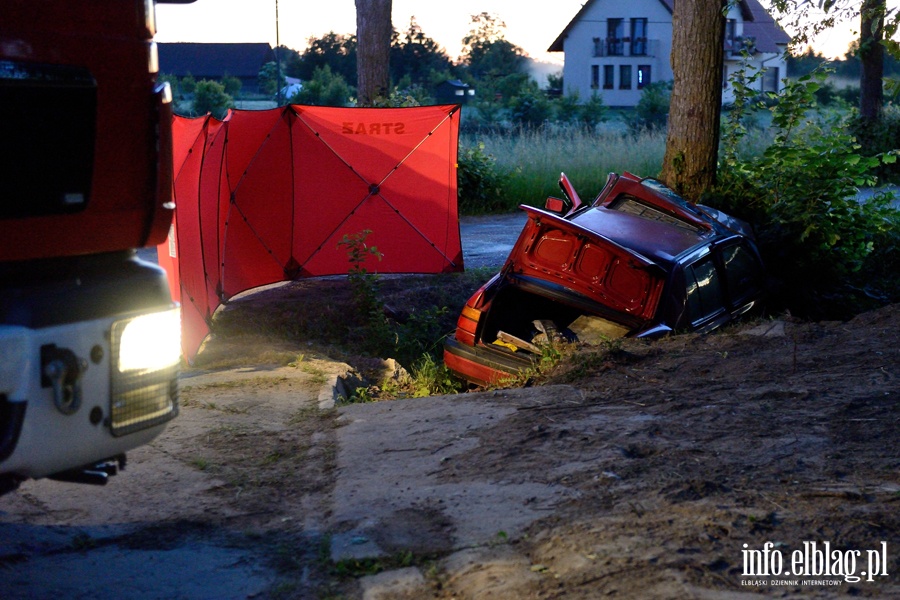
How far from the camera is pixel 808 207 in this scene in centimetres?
1030

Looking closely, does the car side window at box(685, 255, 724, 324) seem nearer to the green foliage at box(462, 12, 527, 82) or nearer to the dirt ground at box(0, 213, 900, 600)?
the dirt ground at box(0, 213, 900, 600)

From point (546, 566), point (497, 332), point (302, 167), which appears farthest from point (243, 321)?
point (546, 566)

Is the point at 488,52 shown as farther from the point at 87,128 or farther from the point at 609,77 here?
the point at 87,128

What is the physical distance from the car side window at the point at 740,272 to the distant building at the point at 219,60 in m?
75.0

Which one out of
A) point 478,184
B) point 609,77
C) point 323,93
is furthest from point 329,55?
point 478,184

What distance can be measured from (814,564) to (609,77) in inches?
2467

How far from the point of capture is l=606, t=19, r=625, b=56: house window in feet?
204

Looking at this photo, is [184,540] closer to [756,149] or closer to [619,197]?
[619,197]

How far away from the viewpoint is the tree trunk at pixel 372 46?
18969 millimetres

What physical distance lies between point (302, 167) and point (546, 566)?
8716 millimetres

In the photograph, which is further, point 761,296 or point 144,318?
point 761,296

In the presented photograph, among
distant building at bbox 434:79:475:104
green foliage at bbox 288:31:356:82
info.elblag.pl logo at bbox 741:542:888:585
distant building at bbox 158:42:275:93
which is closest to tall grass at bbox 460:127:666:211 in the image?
info.elblag.pl logo at bbox 741:542:888:585

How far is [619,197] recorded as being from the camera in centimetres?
824

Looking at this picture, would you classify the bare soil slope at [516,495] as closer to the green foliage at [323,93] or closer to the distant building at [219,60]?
the green foliage at [323,93]
